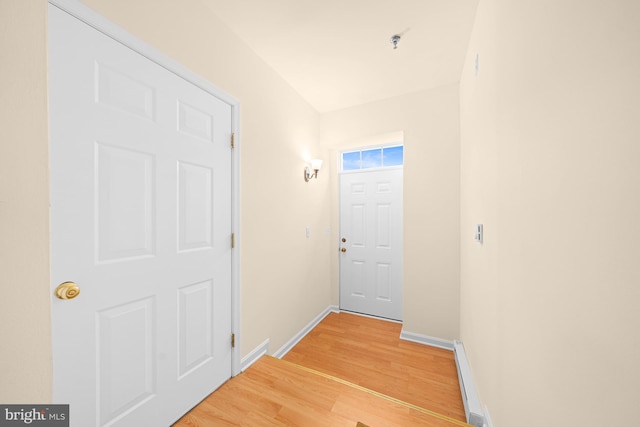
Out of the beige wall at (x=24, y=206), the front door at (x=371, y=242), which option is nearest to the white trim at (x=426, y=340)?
the front door at (x=371, y=242)

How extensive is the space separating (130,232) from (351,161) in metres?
2.75

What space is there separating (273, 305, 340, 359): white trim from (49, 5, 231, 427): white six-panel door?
754mm

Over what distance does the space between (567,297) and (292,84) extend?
265 centimetres

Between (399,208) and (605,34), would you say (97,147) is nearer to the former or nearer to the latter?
(605,34)

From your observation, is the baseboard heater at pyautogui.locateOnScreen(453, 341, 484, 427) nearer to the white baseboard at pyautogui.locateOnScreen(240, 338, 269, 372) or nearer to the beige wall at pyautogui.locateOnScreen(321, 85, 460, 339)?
the beige wall at pyautogui.locateOnScreen(321, 85, 460, 339)

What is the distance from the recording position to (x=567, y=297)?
63 centimetres

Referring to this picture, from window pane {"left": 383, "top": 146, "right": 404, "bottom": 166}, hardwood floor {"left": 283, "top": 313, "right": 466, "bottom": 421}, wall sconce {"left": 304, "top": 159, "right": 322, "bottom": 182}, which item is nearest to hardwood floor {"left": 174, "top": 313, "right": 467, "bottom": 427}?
hardwood floor {"left": 283, "top": 313, "right": 466, "bottom": 421}

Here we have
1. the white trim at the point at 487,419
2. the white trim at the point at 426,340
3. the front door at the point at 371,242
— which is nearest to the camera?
the white trim at the point at 487,419

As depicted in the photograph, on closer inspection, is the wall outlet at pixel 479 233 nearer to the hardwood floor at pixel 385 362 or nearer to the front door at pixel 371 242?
the hardwood floor at pixel 385 362

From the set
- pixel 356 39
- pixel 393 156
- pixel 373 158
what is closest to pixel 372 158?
pixel 373 158

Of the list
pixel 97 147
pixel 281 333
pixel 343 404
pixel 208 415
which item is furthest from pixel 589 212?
pixel 281 333

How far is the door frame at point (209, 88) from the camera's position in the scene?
38.8 inches

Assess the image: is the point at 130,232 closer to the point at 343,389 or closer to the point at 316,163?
the point at 343,389

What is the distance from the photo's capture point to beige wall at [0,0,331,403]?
2.65 feet
